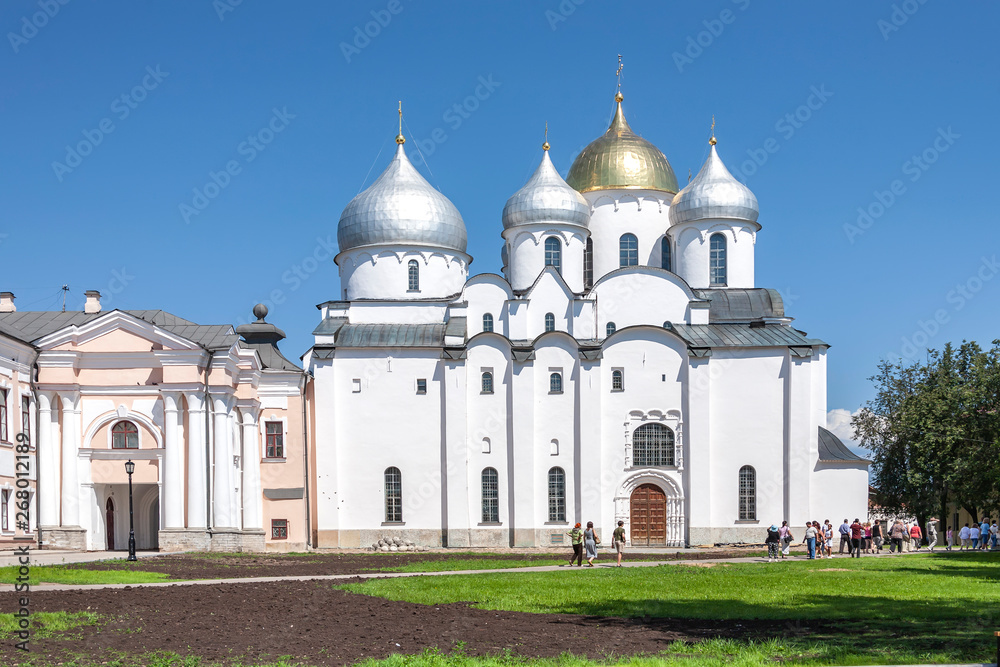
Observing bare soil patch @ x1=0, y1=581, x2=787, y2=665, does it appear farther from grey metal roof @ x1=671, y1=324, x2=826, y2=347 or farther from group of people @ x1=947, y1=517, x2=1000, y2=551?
group of people @ x1=947, y1=517, x2=1000, y2=551

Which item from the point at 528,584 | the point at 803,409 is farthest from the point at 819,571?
the point at 803,409

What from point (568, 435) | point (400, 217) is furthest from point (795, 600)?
point (400, 217)

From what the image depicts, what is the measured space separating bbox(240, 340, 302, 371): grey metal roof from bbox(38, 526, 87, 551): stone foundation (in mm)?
10543

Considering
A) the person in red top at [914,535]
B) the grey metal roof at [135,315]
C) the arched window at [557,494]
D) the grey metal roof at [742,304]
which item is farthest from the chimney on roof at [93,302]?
the person in red top at [914,535]

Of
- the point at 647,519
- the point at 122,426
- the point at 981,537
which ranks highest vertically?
the point at 122,426

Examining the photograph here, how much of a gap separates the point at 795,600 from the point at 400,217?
30.8 meters

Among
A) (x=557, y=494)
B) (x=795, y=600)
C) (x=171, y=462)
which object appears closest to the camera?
(x=795, y=600)

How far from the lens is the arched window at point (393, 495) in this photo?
41.2m

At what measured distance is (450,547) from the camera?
133 ft

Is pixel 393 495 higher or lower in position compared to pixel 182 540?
higher

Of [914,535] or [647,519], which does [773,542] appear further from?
[914,535]

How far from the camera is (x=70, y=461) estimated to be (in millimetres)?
32969

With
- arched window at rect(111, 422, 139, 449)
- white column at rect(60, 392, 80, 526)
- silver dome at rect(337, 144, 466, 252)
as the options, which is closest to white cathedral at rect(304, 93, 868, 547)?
silver dome at rect(337, 144, 466, 252)

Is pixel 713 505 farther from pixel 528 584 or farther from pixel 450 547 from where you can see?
pixel 528 584
